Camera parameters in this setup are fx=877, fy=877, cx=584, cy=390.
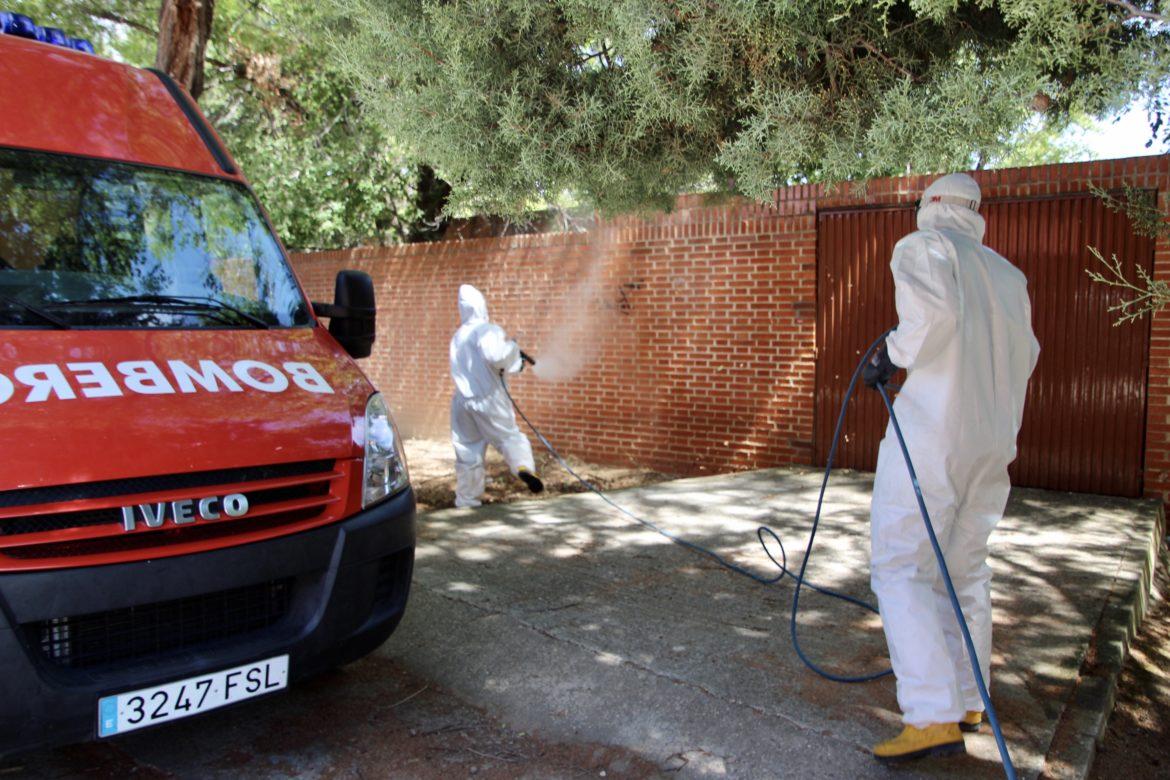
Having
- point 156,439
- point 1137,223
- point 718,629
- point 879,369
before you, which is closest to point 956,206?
point 879,369

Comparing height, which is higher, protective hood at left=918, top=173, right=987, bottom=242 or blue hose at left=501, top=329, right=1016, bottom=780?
protective hood at left=918, top=173, right=987, bottom=242

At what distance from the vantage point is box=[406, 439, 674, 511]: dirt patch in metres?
8.91

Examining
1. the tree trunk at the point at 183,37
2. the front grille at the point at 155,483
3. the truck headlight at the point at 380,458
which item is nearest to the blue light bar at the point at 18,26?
the truck headlight at the point at 380,458

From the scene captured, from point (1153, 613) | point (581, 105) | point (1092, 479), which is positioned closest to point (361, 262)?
point (581, 105)

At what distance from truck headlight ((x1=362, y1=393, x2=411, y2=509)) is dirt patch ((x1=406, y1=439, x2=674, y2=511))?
4784mm

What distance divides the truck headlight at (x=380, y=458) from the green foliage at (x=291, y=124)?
8410mm

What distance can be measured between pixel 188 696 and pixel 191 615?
9.9 inches

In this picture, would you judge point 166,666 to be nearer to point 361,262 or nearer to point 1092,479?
point 1092,479

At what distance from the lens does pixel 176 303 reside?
3570mm

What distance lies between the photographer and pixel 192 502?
9.21ft

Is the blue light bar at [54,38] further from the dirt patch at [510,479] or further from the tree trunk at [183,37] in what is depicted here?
the dirt patch at [510,479]

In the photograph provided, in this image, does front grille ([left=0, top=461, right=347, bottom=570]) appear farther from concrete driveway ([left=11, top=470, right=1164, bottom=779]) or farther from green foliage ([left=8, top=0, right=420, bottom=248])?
green foliage ([left=8, top=0, right=420, bottom=248])

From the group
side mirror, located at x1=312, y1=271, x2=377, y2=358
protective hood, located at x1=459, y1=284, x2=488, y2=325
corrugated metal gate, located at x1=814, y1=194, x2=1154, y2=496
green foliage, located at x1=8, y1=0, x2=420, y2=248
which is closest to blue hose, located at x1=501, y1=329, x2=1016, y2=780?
side mirror, located at x1=312, y1=271, x2=377, y2=358

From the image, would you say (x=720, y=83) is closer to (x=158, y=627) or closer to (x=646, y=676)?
(x=646, y=676)
